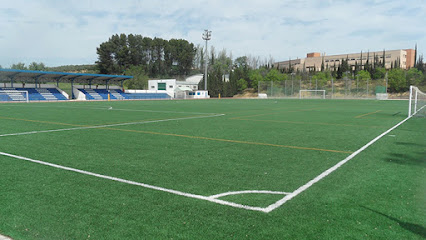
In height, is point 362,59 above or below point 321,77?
above

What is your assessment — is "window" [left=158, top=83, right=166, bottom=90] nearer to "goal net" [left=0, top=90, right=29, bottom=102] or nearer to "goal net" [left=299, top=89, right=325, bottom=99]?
"goal net" [left=299, top=89, right=325, bottom=99]

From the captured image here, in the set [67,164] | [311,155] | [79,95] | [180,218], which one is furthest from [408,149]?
[79,95]

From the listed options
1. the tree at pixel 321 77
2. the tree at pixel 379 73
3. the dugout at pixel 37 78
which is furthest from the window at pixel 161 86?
the tree at pixel 379 73

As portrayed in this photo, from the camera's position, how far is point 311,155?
7785mm

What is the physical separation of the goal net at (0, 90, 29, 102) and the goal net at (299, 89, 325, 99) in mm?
48064

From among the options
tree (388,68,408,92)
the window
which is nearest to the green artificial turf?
tree (388,68,408,92)

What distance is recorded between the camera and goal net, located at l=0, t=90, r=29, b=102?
44312 millimetres

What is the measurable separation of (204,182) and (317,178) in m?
2.07

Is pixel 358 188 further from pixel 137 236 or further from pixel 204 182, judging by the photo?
pixel 137 236

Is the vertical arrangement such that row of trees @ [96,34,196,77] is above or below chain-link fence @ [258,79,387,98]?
above

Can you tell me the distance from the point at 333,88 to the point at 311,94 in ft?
15.0

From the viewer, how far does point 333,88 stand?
208 feet

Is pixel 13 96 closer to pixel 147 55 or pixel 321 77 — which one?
pixel 147 55

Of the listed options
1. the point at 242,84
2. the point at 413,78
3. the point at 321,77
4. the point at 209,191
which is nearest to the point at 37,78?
the point at 242,84
